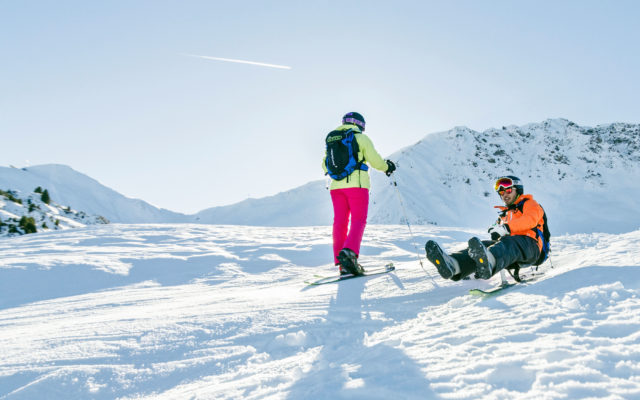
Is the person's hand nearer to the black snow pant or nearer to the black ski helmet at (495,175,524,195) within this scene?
the black snow pant

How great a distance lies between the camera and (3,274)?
4918mm

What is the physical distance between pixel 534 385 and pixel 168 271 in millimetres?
5413

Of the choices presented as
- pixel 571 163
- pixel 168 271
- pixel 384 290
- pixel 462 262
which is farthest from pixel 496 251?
pixel 571 163

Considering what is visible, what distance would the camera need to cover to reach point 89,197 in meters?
66.9

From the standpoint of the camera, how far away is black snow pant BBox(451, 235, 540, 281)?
10.4ft

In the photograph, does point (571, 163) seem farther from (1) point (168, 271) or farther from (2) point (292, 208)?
(1) point (168, 271)

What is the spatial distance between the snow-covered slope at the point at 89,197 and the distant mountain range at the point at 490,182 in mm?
14094

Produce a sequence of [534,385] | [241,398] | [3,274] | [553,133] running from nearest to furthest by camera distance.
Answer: [534,385] → [241,398] → [3,274] → [553,133]

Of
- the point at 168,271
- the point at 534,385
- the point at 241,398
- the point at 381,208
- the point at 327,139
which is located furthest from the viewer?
the point at 381,208

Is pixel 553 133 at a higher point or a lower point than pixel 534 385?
higher

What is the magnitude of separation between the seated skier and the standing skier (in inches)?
61.4

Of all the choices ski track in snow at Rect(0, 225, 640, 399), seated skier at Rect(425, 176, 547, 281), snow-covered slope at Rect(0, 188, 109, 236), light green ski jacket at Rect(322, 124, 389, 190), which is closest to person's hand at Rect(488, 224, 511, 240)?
seated skier at Rect(425, 176, 547, 281)

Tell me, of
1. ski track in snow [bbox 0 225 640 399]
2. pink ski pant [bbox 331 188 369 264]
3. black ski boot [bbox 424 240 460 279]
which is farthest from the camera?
pink ski pant [bbox 331 188 369 264]

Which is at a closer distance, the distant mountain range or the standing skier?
the standing skier
